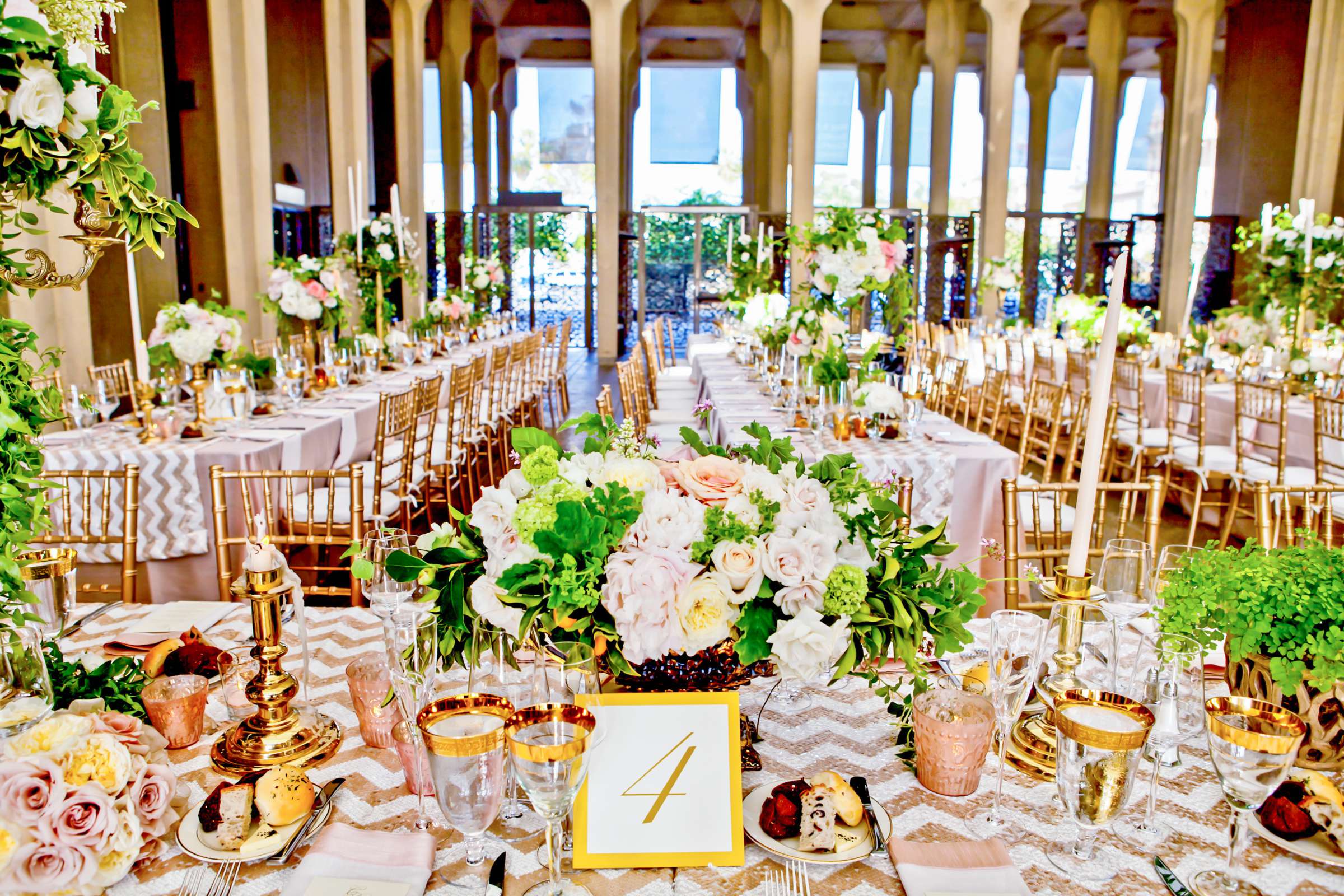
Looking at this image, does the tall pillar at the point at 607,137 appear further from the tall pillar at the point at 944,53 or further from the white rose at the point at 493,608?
the white rose at the point at 493,608

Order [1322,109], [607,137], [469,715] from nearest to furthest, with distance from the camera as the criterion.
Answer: [469,715]
[1322,109]
[607,137]

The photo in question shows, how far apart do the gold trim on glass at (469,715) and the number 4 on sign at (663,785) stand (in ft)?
0.62

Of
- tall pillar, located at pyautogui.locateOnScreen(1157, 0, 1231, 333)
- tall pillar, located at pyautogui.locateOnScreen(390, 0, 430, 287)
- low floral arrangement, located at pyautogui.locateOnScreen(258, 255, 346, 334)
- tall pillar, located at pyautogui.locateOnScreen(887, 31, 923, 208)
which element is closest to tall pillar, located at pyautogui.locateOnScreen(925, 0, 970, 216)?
tall pillar, located at pyautogui.locateOnScreen(887, 31, 923, 208)

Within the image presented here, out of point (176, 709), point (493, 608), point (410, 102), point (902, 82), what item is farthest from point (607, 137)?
point (493, 608)

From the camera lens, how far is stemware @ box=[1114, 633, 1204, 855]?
1233 mm

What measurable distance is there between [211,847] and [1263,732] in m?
1.16

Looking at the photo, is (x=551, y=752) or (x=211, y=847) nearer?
(x=551, y=752)

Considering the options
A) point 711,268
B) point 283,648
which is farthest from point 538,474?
point 711,268

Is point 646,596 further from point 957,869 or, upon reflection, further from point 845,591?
point 957,869

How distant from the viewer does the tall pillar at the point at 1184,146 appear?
13156 millimetres

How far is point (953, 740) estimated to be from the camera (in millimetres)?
1158

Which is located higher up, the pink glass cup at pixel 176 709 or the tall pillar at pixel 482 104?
the tall pillar at pixel 482 104

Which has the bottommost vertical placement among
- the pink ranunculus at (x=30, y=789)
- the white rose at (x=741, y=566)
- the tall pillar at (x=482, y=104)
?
the pink ranunculus at (x=30, y=789)

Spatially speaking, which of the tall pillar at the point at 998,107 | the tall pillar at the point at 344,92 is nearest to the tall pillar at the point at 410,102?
the tall pillar at the point at 344,92
